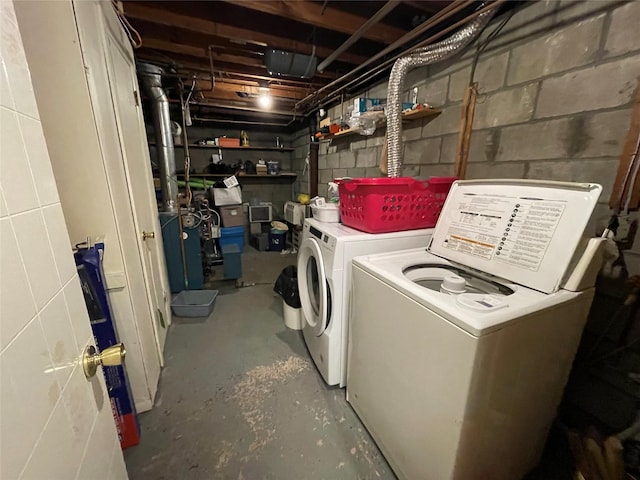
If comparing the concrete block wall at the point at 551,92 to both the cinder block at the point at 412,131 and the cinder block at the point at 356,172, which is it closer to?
the cinder block at the point at 412,131

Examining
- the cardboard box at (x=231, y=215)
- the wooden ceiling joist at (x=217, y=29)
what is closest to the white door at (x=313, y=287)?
the wooden ceiling joist at (x=217, y=29)

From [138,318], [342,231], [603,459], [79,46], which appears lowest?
[603,459]

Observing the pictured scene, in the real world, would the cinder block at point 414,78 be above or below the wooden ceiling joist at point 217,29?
below

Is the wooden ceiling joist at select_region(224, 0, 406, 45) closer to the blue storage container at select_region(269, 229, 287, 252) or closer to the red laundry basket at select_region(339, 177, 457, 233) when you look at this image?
the red laundry basket at select_region(339, 177, 457, 233)

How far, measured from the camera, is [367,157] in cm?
271

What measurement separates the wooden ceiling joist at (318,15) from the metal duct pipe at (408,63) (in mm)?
287

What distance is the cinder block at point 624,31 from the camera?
0.98 m

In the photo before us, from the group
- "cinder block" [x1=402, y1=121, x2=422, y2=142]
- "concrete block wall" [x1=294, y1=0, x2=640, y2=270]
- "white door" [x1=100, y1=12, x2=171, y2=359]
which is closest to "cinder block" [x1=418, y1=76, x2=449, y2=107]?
"concrete block wall" [x1=294, y1=0, x2=640, y2=270]

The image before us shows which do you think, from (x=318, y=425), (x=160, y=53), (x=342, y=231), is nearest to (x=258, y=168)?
(x=160, y=53)

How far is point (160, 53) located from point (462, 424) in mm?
3310

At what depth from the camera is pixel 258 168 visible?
4387 mm

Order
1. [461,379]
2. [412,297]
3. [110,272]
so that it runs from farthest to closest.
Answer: [110,272] → [412,297] → [461,379]

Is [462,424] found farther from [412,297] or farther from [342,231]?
[342,231]

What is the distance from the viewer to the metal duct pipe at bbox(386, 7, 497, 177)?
146cm
